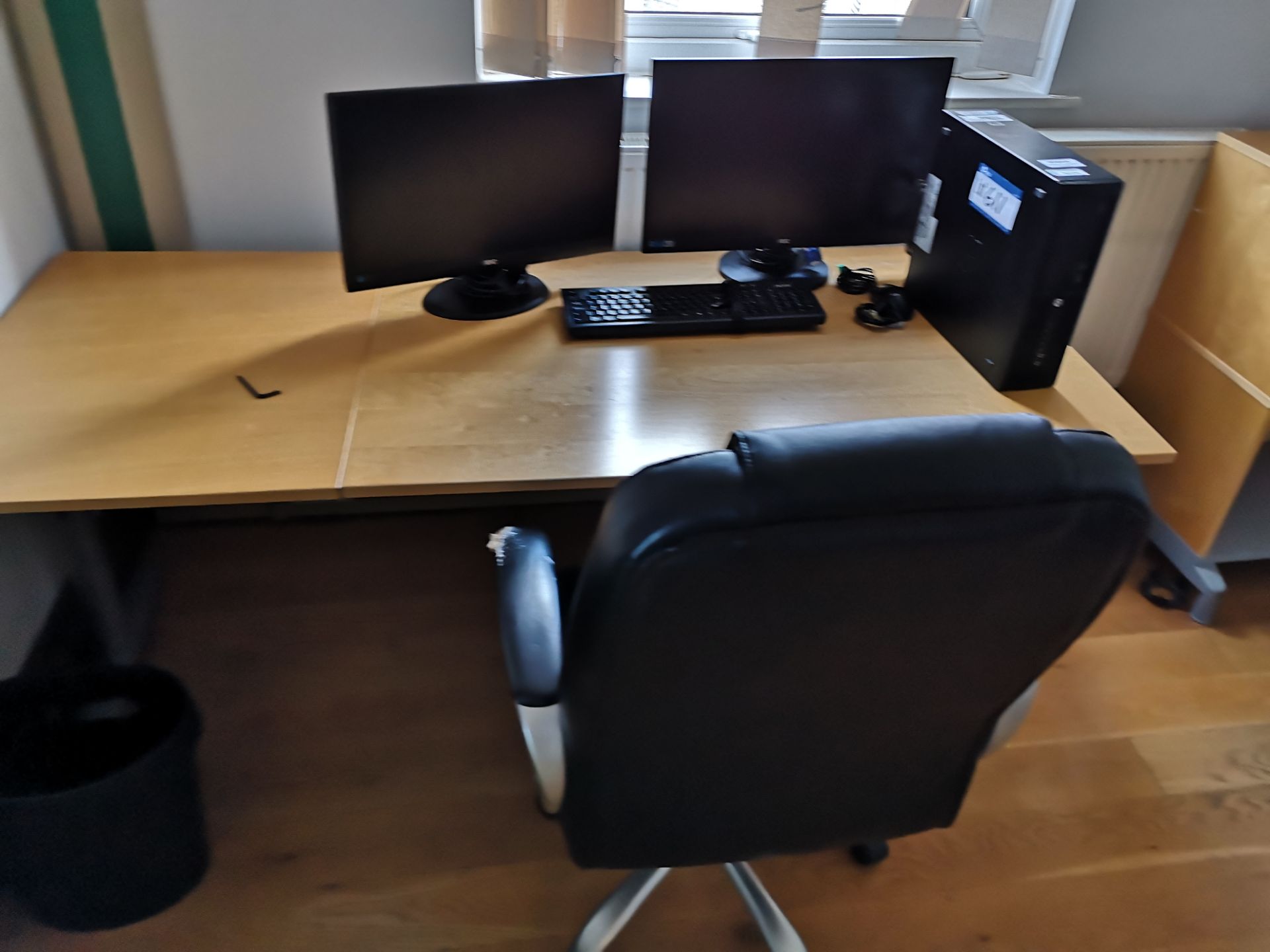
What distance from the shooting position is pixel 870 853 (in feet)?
5.24

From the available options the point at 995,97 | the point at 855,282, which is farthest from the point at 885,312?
the point at 995,97

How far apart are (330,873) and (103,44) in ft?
5.11

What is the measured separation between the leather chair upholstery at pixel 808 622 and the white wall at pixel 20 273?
3.36ft

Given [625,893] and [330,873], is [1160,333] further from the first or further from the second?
[330,873]

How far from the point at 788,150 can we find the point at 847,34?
23.8 inches

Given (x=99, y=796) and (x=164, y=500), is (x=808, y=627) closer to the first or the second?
(x=164, y=500)

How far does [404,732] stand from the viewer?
1.81 m

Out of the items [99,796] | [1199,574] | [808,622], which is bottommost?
[1199,574]

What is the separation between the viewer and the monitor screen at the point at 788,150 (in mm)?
1670

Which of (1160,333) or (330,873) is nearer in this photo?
(330,873)

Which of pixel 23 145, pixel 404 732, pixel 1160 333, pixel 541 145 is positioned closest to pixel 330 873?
pixel 404 732

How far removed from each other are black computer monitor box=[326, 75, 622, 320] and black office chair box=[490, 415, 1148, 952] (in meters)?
0.74

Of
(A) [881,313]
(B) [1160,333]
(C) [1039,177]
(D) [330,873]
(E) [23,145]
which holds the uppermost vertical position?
(C) [1039,177]

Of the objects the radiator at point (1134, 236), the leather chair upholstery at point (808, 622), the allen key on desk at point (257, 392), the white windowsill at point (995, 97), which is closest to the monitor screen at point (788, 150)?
the white windowsill at point (995, 97)
